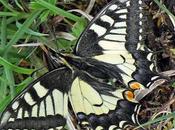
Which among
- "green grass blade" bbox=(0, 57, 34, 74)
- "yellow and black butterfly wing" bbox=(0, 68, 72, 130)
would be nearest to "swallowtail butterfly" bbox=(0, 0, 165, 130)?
"yellow and black butterfly wing" bbox=(0, 68, 72, 130)

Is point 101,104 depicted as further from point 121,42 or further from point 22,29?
point 22,29

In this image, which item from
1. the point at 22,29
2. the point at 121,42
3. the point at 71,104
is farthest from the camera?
the point at 22,29

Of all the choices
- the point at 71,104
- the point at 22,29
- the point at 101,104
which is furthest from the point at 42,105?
the point at 22,29

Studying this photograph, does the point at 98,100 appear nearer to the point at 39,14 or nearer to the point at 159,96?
the point at 159,96

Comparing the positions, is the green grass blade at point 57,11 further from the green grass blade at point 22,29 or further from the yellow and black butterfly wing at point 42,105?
the yellow and black butterfly wing at point 42,105

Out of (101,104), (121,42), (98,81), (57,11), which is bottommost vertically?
(101,104)

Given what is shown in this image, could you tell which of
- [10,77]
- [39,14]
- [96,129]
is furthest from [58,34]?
[96,129]
